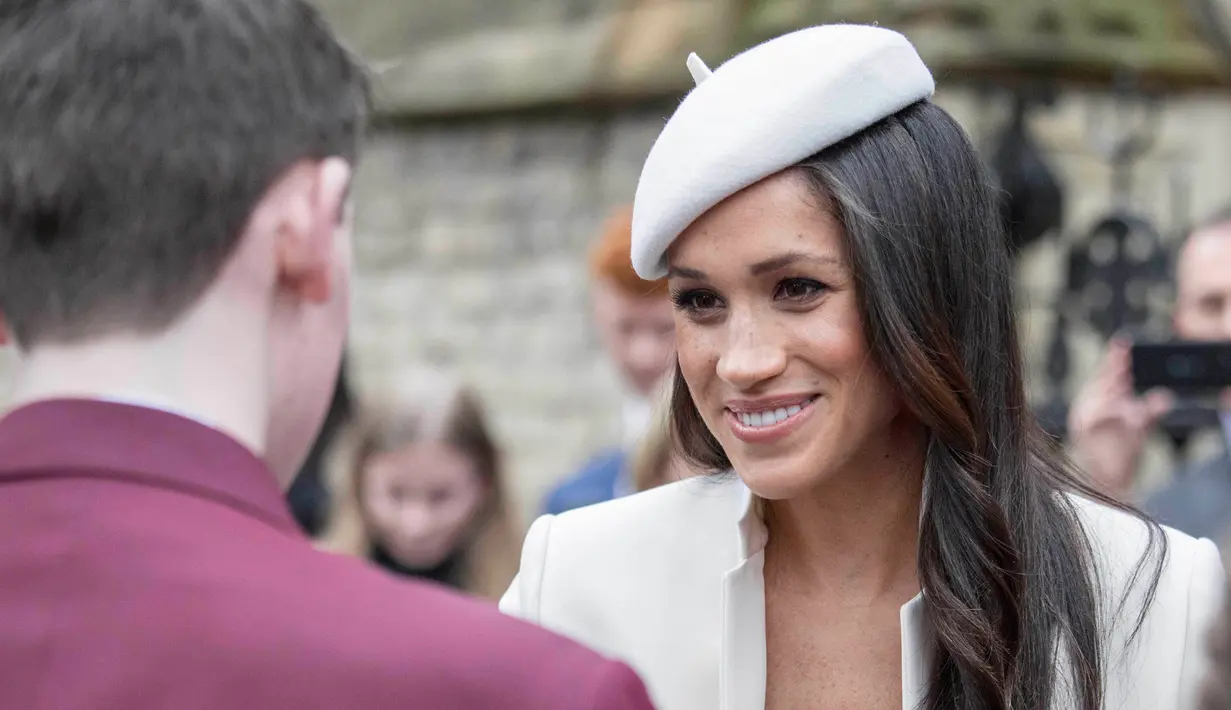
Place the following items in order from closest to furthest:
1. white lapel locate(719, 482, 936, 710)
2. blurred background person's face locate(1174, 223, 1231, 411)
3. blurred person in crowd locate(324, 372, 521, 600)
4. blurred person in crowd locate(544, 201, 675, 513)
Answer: white lapel locate(719, 482, 936, 710), blurred background person's face locate(1174, 223, 1231, 411), blurred person in crowd locate(544, 201, 675, 513), blurred person in crowd locate(324, 372, 521, 600)

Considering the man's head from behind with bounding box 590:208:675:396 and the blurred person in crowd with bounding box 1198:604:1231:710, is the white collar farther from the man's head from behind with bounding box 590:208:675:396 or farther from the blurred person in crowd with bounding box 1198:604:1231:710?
the man's head from behind with bounding box 590:208:675:396

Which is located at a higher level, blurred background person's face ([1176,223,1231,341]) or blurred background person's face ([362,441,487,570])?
blurred background person's face ([1176,223,1231,341])

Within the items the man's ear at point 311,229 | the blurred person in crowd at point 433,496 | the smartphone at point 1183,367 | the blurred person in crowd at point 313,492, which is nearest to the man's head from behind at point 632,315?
the blurred person in crowd at point 433,496

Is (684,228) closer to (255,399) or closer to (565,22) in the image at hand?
(255,399)

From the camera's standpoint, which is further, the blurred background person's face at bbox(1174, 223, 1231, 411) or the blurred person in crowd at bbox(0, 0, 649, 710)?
the blurred background person's face at bbox(1174, 223, 1231, 411)

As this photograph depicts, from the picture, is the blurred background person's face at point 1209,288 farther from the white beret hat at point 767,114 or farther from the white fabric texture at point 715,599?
the white beret hat at point 767,114

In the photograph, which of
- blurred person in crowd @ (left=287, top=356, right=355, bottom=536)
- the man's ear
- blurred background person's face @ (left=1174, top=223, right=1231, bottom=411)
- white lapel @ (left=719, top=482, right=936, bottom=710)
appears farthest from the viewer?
blurred person in crowd @ (left=287, top=356, right=355, bottom=536)

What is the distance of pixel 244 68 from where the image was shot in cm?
150

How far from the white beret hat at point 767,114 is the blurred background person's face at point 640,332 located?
2377 mm

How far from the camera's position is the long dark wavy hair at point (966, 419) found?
8.18 feet

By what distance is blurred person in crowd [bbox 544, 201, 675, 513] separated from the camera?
4.89 m

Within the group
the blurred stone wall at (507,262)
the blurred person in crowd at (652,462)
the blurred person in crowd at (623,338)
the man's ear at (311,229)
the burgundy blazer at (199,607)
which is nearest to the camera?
the burgundy blazer at (199,607)

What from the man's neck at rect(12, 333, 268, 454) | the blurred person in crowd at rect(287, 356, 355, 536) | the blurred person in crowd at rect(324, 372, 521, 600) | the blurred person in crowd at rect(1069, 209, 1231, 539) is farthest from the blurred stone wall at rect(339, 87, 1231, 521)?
the man's neck at rect(12, 333, 268, 454)

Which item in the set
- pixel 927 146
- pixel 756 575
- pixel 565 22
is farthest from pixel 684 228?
pixel 565 22
